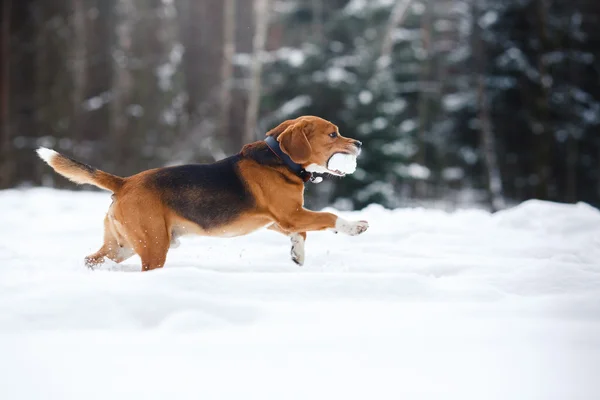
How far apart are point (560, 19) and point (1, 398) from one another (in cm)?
2108

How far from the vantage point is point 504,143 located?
19922 millimetres

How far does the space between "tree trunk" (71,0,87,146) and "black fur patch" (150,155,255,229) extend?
17097 millimetres

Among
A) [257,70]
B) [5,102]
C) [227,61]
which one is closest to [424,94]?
[257,70]

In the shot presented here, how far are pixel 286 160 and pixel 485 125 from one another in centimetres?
1563

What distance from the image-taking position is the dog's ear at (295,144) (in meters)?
5.12

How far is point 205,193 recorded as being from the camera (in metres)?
5.03

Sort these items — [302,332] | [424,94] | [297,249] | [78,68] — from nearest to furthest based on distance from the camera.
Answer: [302,332], [297,249], [78,68], [424,94]

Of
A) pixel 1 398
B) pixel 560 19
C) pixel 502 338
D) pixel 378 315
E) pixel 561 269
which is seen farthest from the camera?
pixel 560 19

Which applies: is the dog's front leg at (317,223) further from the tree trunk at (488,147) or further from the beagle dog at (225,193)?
the tree trunk at (488,147)

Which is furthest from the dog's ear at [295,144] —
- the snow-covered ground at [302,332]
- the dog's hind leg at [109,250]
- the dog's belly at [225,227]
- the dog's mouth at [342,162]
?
the dog's hind leg at [109,250]

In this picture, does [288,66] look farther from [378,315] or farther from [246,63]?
[378,315]

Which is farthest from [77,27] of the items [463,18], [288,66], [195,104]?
[463,18]

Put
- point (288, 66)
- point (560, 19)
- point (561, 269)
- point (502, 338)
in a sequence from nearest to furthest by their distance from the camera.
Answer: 1. point (502, 338)
2. point (561, 269)
3. point (288, 66)
4. point (560, 19)

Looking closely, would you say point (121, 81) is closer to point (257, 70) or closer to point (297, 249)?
point (257, 70)
